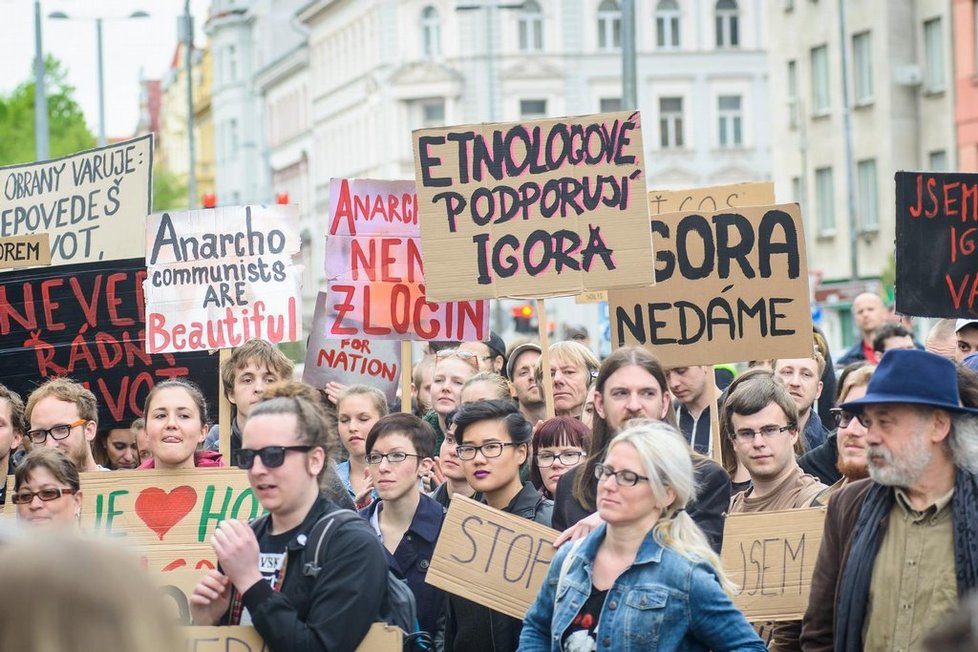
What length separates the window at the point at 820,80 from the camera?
4488 centimetres

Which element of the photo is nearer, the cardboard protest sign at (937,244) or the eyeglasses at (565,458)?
the eyeglasses at (565,458)

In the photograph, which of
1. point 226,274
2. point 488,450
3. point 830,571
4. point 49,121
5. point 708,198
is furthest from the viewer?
point 49,121

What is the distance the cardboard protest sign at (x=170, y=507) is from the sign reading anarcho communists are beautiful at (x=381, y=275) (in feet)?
9.20

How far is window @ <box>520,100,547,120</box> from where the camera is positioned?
68250 mm

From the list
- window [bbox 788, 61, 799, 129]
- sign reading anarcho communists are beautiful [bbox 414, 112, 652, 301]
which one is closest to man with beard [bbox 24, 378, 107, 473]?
sign reading anarcho communists are beautiful [bbox 414, 112, 652, 301]

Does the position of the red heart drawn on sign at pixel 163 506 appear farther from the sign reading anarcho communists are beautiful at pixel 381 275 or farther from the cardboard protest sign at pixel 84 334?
the sign reading anarcho communists are beautiful at pixel 381 275

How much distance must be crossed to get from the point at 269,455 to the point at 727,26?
65.1 meters

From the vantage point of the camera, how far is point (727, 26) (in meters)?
68.5

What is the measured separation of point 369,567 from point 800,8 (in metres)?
42.4

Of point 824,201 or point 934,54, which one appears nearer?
point 934,54

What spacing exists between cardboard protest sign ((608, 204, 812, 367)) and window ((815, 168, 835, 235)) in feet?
122

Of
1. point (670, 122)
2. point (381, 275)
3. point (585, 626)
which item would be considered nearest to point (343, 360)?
point (381, 275)

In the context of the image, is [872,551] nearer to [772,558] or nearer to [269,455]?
[772,558]

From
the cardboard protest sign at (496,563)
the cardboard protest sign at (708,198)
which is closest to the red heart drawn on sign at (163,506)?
the cardboard protest sign at (496,563)
